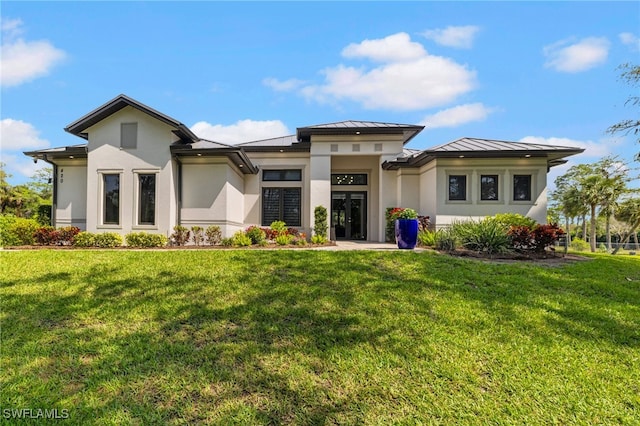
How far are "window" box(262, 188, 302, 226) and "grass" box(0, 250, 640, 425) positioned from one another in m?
9.96

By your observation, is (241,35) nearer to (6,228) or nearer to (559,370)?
(559,370)

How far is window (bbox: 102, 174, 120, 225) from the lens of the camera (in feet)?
41.5

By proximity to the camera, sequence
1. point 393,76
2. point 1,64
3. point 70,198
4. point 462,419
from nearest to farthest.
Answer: point 462,419, point 1,64, point 393,76, point 70,198

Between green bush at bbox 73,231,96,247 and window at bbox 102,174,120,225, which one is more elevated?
window at bbox 102,174,120,225

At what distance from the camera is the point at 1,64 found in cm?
769

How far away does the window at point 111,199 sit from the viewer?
12.6m

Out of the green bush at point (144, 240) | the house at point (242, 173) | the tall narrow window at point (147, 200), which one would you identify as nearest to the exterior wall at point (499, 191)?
the house at point (242, 173)

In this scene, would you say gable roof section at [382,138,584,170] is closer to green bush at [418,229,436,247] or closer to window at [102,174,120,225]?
green bush at [418,229,436,247]

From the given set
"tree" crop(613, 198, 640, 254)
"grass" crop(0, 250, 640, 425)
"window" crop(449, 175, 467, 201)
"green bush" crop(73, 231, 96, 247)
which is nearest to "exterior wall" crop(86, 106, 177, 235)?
"green bush" crop(73, 231, 96, 247)

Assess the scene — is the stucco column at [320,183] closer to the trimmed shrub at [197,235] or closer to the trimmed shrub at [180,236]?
the trimmed shrub at [197,235]

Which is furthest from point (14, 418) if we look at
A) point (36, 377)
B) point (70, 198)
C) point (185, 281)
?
point (70, 198)

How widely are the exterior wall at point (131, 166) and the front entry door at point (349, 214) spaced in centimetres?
800

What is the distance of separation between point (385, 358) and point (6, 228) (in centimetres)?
1418

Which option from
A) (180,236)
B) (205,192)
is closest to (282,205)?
(205,192)
